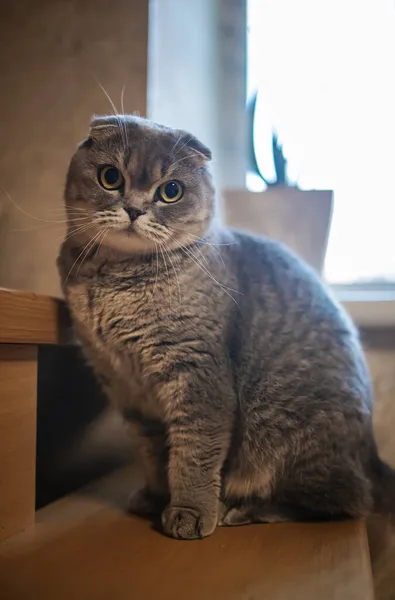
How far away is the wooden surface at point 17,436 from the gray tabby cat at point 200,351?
0.45ft

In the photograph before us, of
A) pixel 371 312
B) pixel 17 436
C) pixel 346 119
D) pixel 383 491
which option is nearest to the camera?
pixel 17 436

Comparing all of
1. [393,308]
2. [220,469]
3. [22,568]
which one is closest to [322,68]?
[393,308]

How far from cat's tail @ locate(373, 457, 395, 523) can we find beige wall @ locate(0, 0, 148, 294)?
32.3 inches

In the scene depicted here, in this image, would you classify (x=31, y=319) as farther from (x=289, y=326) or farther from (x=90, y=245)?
(x=289, y=326)

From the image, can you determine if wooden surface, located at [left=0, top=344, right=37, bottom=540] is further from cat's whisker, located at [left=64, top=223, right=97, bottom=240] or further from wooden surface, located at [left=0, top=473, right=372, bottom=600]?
cat's whisker, located at [left=64, top=223, right=97, bottom=240]

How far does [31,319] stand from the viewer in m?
0.92

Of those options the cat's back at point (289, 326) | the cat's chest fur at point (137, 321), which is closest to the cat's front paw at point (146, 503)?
the cat's chest fur at point (137, 321)

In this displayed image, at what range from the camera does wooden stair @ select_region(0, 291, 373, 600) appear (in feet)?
2.35

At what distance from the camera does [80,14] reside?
4.40 feet

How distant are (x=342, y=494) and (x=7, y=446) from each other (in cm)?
55

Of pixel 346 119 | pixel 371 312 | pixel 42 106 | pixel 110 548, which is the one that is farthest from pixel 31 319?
pixel 346 119

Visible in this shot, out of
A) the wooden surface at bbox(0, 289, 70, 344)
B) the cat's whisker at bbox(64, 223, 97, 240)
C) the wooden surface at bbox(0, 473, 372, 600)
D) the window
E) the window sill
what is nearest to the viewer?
the wooden surface at bbox(0, 473, 372, 600)

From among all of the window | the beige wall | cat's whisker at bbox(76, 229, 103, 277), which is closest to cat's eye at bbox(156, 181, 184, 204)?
cat's whisker at bbox(76, 229, 103, 277)

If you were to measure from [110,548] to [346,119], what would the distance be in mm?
1323
